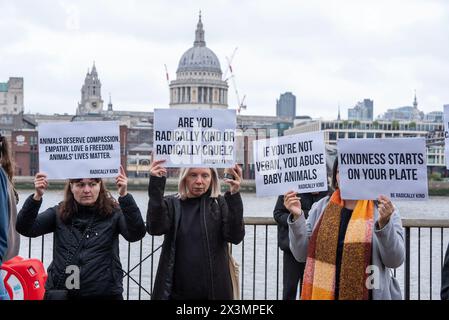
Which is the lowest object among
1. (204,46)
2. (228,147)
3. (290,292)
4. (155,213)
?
(290,292)

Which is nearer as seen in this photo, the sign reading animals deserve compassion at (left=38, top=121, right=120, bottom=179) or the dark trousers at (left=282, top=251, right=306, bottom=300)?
the sign reading animals deserve compassion at (left=38, top=121, right=120, bottom=179)

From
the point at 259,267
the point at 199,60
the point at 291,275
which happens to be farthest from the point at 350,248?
the point at 199,60

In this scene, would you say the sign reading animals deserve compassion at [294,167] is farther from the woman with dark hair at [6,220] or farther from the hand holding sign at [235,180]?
the woman with dark hair at [6,220]

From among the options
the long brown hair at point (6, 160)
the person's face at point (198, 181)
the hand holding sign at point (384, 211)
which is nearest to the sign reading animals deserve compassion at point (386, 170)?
the hand holding sign at point (384, 211)

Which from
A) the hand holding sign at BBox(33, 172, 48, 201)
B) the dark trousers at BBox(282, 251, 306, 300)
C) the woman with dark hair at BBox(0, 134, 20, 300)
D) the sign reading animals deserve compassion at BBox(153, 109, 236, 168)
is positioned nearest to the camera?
the woman with dark hair at BBox(0, 134, 20, 300)

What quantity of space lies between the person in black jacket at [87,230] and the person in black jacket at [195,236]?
196 millimetres

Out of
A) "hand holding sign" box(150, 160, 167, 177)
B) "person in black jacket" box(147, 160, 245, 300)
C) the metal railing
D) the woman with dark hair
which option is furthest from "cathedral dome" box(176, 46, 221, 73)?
the woman with dark hair

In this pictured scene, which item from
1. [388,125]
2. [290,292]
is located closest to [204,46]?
[388,125]

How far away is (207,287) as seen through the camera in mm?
4746

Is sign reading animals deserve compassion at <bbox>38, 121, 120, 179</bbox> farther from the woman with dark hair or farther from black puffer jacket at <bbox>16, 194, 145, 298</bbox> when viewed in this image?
the woman with dark hair

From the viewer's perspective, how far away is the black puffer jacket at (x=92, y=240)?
494cm

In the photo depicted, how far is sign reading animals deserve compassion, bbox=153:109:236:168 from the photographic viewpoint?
512 cm
